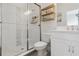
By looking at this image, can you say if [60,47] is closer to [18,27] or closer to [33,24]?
[33,24]

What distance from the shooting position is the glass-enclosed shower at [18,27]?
6.05 ft

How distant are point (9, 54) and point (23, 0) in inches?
38.8

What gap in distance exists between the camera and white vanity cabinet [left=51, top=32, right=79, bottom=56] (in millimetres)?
1733

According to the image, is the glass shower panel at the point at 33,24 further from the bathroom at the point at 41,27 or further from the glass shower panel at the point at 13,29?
the glass shower panel at the point at 13,29

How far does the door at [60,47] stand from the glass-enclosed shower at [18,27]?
332 mm

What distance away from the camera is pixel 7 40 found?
1.88m

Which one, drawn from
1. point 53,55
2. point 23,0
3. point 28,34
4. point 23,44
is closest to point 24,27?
point 28,34

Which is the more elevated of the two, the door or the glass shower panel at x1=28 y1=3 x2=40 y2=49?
the glass shower panel at x1=28 y1=3 x2=40 y2=49

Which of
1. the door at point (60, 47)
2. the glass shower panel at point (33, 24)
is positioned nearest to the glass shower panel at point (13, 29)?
the glass shower panel at point (33, 24)

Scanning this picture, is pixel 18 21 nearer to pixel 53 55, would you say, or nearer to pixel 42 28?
pixel 42 28

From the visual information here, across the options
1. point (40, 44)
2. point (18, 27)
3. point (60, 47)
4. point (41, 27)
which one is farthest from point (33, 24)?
point (60, 47)

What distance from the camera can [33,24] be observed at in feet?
6.81

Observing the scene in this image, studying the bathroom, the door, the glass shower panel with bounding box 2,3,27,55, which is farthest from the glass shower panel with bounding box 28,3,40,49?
the door

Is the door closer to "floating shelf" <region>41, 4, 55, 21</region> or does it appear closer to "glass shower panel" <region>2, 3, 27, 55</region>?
"floating shelf" <region>41, 4, 55, 21</region>
